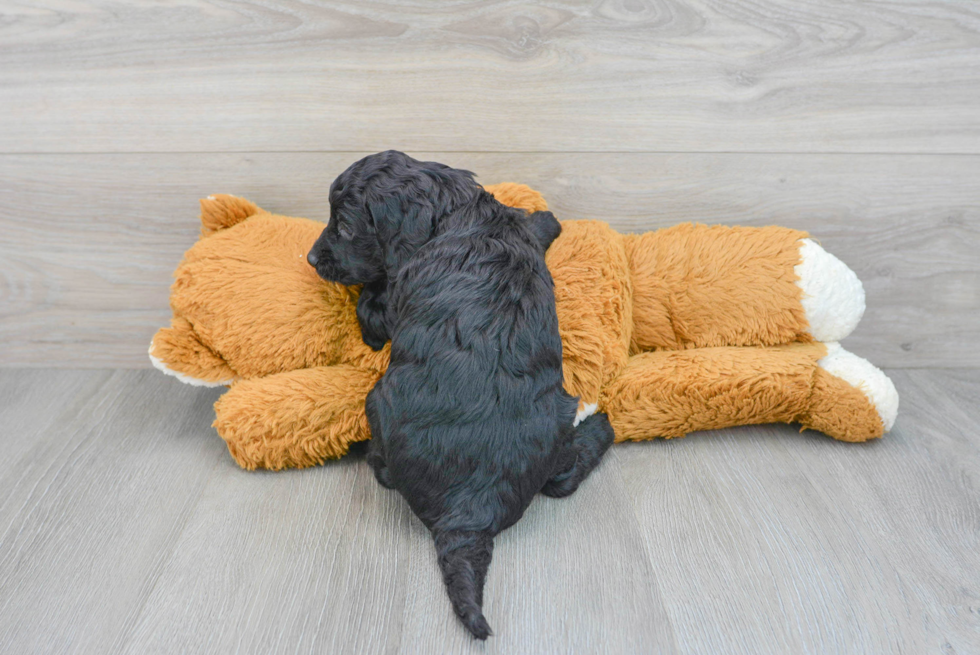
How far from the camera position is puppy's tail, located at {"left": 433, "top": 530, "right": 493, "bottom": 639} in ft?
3.38

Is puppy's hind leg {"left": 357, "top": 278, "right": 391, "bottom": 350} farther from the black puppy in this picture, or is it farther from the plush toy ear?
the plush toy ear

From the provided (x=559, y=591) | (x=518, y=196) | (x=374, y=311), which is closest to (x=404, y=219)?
(x=374, y=311)

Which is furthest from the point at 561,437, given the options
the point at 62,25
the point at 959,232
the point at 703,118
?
the point at 62,25

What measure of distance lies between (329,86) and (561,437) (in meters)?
1.00

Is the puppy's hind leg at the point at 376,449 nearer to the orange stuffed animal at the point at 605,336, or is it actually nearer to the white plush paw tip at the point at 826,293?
the orange stuffed animal at the point at 605,336

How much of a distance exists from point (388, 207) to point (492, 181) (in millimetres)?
496

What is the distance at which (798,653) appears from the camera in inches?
41.6

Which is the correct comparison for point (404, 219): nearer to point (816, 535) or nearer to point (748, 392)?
point (748, 392)

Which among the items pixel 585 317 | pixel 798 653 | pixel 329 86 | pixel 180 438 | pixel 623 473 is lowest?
pixel 180 438

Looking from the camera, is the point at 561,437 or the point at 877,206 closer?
the point at 561,437

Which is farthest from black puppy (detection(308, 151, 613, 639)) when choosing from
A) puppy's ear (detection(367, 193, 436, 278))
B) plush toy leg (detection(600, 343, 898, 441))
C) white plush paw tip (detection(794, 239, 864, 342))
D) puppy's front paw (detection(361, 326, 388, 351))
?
white plush paw tip (detection(794, 239, 864, 342))

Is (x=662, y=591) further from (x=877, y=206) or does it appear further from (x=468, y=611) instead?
(x=877, y=206)

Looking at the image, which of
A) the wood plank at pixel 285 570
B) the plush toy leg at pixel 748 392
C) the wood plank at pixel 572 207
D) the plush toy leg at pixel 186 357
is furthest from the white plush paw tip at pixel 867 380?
the plush toy leg at pixel 186 357

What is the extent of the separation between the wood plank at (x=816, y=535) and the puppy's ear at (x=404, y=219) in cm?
66
